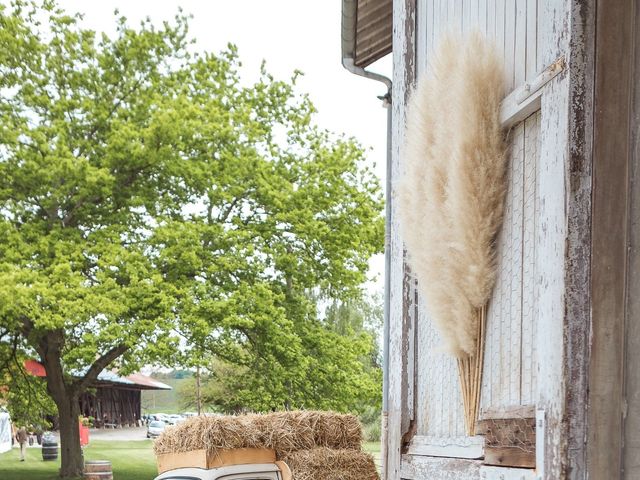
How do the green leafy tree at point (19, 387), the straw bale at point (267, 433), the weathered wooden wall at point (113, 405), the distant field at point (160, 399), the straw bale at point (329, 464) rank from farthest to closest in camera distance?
the distant field at point (160, 399), the weathered wooden wall at point (113, 405), the green leafy tree at point (19, 387), the straw bale at point (329, 464), the straw bale at point (267, 433)

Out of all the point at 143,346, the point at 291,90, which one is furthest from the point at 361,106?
the point at 143,346

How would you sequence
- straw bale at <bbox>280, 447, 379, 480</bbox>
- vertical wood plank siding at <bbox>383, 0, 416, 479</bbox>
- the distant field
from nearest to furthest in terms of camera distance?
1. vertical wood plank siding at <bbox>383, 0, 416, 479</bbox>
2. straw bale at <bbox>280, 447, 379, 480</bbox>
3. the distant field

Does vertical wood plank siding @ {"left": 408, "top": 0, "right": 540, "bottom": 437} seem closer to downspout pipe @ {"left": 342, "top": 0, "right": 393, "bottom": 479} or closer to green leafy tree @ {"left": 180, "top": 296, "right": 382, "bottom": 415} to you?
downspout pipe @ {"left": 342, "top": 0, "right": 393, "bottom": 479}

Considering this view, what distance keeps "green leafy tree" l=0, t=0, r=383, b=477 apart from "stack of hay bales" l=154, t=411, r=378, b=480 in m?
9.03

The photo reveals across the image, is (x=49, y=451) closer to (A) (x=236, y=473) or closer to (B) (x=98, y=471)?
(B) (x=98, y=471)

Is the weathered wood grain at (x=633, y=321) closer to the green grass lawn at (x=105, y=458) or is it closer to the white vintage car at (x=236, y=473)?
the white vintage car at (x=236, y=473)

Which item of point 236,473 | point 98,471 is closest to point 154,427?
point 98,471

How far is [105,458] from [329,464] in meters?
21.7

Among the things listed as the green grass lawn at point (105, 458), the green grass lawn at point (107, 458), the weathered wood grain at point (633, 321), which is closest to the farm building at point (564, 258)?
the weathered wood grain at point (633, 321)

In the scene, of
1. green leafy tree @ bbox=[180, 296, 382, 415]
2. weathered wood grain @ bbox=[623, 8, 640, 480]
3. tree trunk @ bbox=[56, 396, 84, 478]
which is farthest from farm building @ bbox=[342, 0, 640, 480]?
tree trunk @ bbox=[56, 396, 84, 478]

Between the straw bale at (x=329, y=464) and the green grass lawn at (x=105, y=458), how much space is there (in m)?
14.6

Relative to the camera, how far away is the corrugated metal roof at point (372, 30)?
A: 4266 millimetres

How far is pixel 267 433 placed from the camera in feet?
18.2

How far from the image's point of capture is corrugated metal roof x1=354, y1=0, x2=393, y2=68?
14.0 ft
